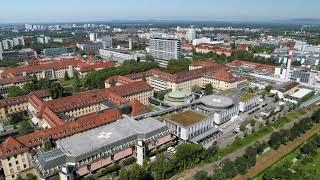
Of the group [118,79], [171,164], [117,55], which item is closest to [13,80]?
[118,79]

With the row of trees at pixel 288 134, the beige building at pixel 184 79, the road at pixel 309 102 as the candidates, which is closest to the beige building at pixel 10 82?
the beige building at pixel 184 79

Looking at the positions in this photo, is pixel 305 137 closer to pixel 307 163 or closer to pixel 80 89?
pixel 307 163

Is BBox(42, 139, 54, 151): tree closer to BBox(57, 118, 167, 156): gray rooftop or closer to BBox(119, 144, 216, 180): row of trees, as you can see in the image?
BBox(57, 118, 167, 156): gray rooftop

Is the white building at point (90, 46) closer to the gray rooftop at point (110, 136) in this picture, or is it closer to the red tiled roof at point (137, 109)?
the red tiled roof at point (137, 109)

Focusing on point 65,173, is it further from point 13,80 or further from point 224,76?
point 13,80

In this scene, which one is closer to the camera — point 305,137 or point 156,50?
point 305,137

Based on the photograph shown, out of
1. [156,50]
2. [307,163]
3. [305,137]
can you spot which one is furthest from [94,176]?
[156,50]

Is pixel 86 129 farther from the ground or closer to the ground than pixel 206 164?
farther from the ground

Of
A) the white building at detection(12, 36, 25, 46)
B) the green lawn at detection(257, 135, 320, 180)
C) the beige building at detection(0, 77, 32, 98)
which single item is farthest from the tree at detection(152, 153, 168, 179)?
the white building at detection(12, 36, 25, 46)
